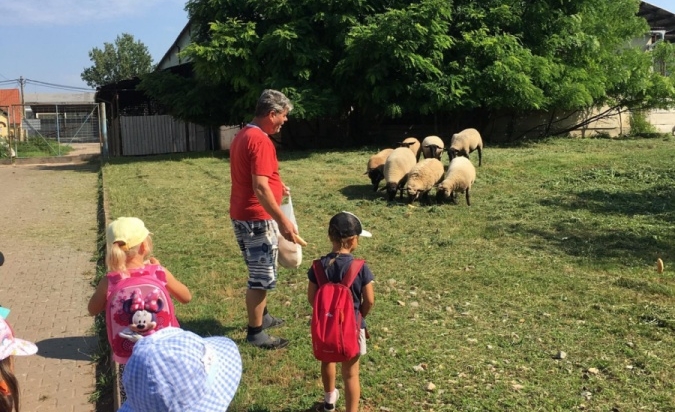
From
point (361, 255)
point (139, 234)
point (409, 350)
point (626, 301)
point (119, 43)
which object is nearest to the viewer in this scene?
point (139, 234)

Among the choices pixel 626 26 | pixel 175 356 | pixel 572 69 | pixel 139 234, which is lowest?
pixel 175 356

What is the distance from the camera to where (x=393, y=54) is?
715 inches

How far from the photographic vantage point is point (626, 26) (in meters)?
23.2

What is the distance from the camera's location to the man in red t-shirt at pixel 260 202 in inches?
173

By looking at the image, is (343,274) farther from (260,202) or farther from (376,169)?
(376,169)

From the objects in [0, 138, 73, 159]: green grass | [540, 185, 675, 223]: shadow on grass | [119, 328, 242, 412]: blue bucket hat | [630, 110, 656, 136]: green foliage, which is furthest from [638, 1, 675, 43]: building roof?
[119, 328, 242, 412]: blue bucket hat

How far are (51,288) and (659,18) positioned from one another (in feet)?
108

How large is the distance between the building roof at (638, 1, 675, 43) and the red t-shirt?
104 ft

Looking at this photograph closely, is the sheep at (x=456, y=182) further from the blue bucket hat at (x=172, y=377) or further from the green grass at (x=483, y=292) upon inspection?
the blue bucket hat at (x=172, y=377)

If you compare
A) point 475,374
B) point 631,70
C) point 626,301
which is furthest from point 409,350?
point 631,70

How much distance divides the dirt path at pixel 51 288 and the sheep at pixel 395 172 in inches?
195

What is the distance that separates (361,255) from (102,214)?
19.7 ft

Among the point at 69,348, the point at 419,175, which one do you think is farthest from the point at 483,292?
the point at 419,175

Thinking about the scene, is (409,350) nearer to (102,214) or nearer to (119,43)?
(102,214)
